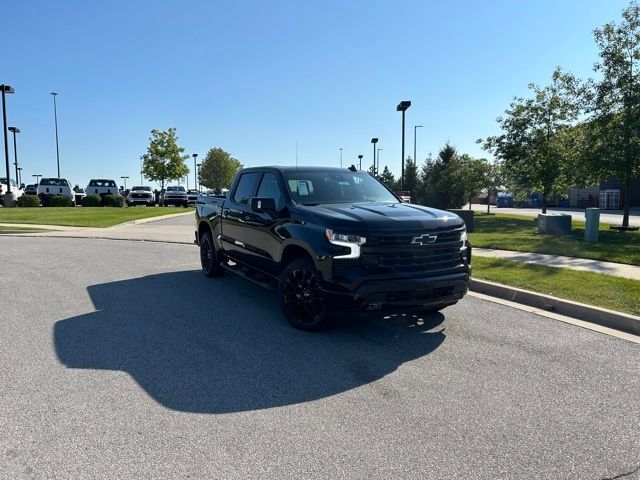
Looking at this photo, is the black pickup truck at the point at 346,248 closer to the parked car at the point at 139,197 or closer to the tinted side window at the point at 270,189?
the tinted side window at the point at 270,189

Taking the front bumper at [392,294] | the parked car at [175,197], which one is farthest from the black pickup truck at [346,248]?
the parked car at [175,197]

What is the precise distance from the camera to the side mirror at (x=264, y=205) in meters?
5.84

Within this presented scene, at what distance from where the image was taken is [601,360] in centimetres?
460

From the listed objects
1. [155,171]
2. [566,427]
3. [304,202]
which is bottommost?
[566,427]

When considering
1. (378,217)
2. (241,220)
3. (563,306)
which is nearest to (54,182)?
(241,220)

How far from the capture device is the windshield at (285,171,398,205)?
6.07 meters

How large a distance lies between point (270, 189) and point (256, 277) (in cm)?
122

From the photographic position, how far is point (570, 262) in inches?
383

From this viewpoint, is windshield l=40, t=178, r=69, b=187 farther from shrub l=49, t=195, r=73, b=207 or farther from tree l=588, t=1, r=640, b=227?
tree l=588, t=1, r=640, b=227

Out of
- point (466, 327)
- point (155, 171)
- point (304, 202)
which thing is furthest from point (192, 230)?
point (155, 171)

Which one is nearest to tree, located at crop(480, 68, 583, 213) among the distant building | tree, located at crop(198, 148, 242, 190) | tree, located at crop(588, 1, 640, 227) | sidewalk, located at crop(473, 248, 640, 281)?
tree, located at crop(588, 1, 640, 227)

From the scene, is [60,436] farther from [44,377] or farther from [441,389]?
[441,389]

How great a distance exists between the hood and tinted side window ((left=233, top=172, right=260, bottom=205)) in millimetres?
1693

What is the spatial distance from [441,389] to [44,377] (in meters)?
3.31
